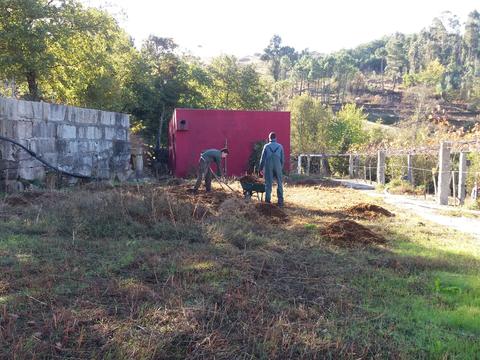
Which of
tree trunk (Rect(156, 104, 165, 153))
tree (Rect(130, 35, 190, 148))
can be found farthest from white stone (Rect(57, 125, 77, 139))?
tree trunk (Rect(156, 104, 165, 153))

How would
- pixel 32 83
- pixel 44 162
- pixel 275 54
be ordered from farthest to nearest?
pixel 275 54
pixel 32 83
pixel 44 162

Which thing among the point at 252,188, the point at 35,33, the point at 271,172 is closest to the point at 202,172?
the point at 252,188

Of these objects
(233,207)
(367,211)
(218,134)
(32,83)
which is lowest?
(367,211)

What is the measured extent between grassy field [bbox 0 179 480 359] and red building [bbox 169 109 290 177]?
12609mm

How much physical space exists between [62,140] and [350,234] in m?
8.51

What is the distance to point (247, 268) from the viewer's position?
17.0 feet

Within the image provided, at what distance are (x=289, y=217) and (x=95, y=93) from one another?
14093 mm

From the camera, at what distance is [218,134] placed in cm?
2064

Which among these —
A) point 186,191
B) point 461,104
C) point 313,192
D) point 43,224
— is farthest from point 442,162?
point 461,104

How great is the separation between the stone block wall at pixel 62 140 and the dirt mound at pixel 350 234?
7182 millimetres

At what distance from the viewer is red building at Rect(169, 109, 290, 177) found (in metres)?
20.5

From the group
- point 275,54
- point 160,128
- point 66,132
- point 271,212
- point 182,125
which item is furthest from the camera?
point 275,54

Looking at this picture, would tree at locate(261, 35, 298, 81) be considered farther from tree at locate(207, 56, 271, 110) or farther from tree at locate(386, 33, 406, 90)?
tree at locate(207, 56, 271, 110)

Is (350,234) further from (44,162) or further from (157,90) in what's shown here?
(157,90)
